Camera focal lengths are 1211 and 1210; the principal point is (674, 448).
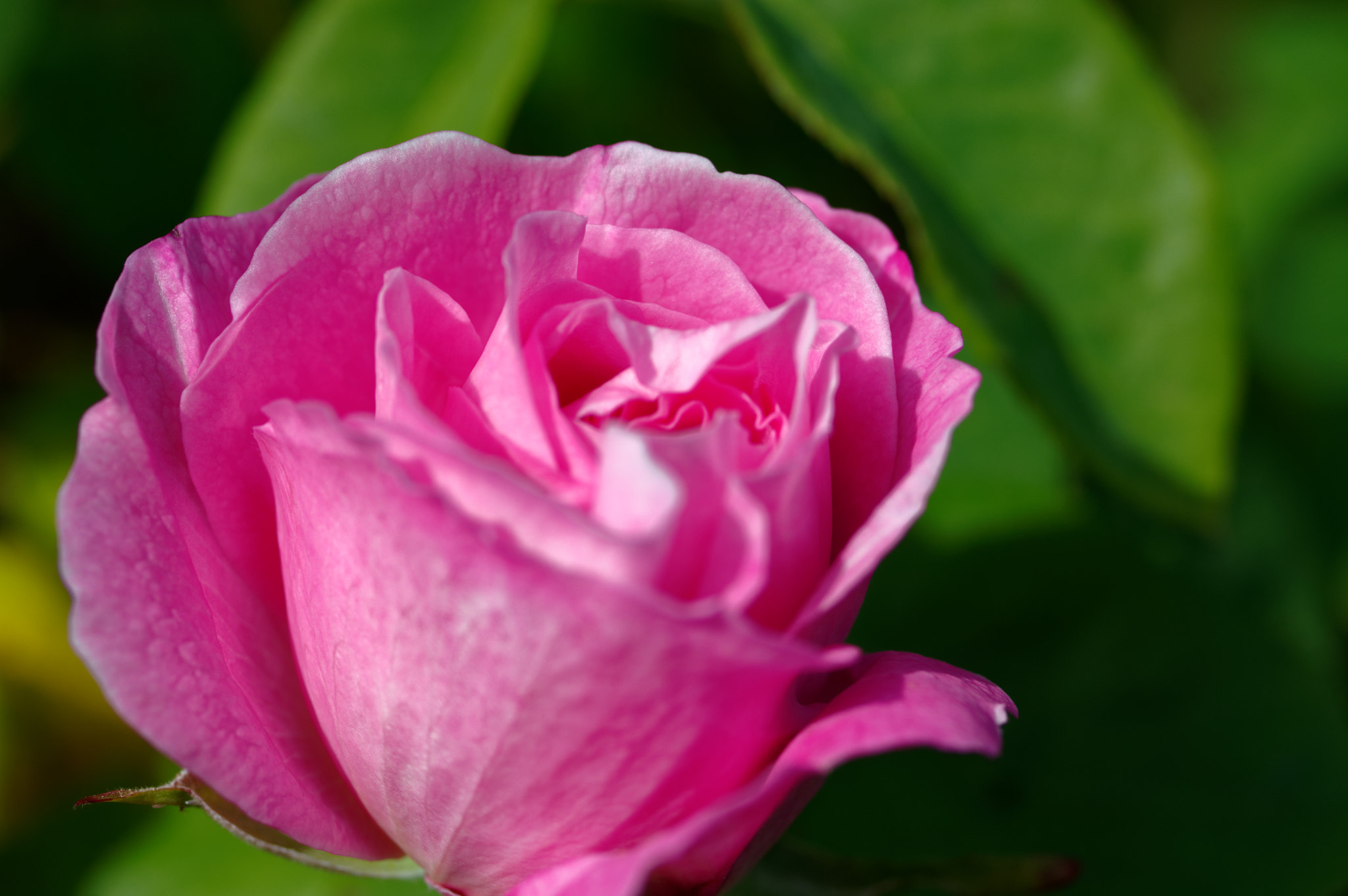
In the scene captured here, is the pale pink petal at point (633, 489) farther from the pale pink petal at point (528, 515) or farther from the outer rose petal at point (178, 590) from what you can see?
the outer rose petal at point (178, 590)

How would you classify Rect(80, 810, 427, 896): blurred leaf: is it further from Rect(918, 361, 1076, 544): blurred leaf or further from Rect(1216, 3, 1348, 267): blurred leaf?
Rect(1216, 3, 1348, 267): blurred leaf

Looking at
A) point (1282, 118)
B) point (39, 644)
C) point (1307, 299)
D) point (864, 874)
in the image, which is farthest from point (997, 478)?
point (1282, 118)

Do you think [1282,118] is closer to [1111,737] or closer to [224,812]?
[1111,737]

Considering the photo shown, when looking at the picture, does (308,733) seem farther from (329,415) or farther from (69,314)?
(69,314)

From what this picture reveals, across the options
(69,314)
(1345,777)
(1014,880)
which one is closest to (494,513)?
(1014,880)

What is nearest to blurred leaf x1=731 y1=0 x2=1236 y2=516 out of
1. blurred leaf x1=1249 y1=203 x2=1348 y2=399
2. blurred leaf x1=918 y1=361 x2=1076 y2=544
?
blurred leaf x1=918 y1=361 x2=1076 y2=544
